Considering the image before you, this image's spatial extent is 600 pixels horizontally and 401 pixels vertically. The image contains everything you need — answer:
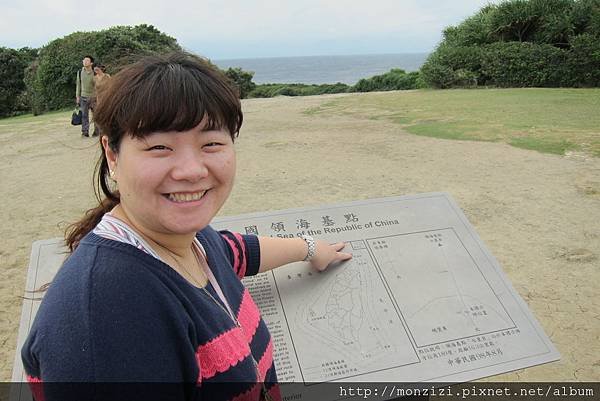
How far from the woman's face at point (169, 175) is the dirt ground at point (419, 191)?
2.13m

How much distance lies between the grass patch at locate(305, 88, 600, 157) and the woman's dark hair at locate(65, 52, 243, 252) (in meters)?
6.29

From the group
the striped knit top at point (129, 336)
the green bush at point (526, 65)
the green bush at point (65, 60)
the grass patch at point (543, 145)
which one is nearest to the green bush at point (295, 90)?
the green bush at point (65, 60)

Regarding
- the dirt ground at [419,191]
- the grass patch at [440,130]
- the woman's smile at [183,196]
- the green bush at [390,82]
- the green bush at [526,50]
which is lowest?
the dirt ground at [419,191]

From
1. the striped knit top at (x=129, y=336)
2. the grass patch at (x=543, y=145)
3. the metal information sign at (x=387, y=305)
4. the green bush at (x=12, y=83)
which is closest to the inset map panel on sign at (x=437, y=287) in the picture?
the metal information sign at (x=387, y=305)

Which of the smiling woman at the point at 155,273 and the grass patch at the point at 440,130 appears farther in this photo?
the grass patch at the point at 440,130

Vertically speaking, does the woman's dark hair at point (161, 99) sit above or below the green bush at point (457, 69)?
below

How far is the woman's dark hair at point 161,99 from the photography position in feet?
3.47

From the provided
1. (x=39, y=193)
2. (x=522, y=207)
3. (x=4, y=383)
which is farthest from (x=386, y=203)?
(x=39, y=193)

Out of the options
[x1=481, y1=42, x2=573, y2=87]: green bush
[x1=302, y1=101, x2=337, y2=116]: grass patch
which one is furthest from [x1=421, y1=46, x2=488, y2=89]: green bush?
[x1=302, y1=101, x2=337, y2=116]: grass patch

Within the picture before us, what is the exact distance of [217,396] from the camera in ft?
3.65

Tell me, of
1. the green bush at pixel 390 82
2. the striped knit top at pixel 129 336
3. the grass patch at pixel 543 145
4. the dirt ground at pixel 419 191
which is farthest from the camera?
the green bush at pixel 390 82

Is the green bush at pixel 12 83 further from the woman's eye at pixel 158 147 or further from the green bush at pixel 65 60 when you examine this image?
the woman's eye at pixel 158 147

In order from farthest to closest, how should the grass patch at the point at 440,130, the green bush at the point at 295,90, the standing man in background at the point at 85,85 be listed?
1. the green bush at the point at 295,90
2. the standing man in background at the point at 85,85
3. the grass patch at the point at 440,130

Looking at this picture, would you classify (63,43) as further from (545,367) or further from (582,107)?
(545,367)
